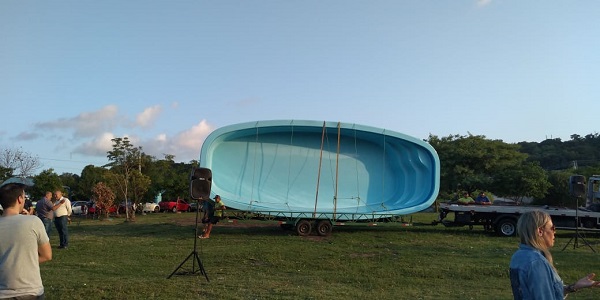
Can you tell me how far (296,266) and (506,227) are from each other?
998 cm

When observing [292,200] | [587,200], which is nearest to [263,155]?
[292,200]

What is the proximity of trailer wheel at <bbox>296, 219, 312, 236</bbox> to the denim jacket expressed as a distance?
14.4 meters

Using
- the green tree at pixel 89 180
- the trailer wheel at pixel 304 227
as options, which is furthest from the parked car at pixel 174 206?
the trailer wheel at pixel 304 227

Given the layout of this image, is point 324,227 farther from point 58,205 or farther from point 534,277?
point 534,277

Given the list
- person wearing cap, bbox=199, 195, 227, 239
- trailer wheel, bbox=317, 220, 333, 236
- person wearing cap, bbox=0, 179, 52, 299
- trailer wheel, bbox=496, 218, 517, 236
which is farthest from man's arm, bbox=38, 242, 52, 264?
trailer wheel, bbox=496, 218, 517, 236

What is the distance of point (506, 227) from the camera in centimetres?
1827

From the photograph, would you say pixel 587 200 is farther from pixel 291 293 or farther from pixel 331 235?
pixel 291 293

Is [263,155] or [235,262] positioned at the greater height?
[263,155]

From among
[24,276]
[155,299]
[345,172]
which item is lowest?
[155,299]

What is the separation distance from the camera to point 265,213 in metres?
17.8

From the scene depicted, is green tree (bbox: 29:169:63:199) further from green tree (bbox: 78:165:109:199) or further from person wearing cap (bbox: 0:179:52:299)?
person wearing cap (bbox: 0:179:52:299)

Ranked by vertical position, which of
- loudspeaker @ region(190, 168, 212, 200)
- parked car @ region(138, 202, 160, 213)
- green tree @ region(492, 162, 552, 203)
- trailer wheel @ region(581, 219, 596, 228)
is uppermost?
green tree @ region(492, 162, 552, 203)

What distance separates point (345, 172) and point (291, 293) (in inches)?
494

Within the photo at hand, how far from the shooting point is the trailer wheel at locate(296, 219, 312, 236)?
1778 cm
